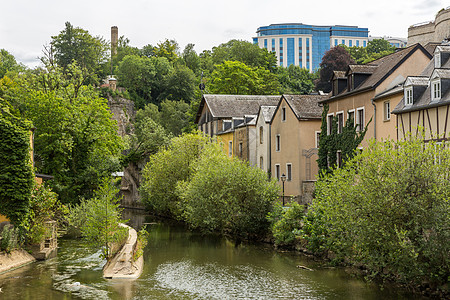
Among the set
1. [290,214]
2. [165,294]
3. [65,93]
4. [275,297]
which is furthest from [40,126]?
[275,297]

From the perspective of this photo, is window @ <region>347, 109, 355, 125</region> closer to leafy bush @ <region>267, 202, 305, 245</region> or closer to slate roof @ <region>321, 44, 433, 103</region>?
slate roof @ <region>321, 44, 433, 103</region>

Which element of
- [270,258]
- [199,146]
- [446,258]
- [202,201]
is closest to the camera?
[446,258]

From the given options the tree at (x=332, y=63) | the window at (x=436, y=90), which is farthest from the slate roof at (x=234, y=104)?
the window at (x=436, y=90)

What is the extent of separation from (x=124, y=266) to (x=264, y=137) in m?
24.4

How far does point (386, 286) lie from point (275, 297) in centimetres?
431

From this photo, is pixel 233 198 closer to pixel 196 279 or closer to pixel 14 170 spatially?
pixel 196 279

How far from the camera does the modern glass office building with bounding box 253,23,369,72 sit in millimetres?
183500

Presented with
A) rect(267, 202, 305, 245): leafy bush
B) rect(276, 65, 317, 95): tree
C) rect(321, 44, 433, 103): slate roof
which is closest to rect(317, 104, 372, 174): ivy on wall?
rect(321, 44, 433, 103): slate roof

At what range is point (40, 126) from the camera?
35.1 metres

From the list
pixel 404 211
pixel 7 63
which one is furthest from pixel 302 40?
pixel 404 211

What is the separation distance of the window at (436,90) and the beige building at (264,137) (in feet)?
65.4

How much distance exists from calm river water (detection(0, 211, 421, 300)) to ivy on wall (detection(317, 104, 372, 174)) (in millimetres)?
8335

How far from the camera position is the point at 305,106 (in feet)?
135

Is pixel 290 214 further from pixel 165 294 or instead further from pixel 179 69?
pixel 179 69
